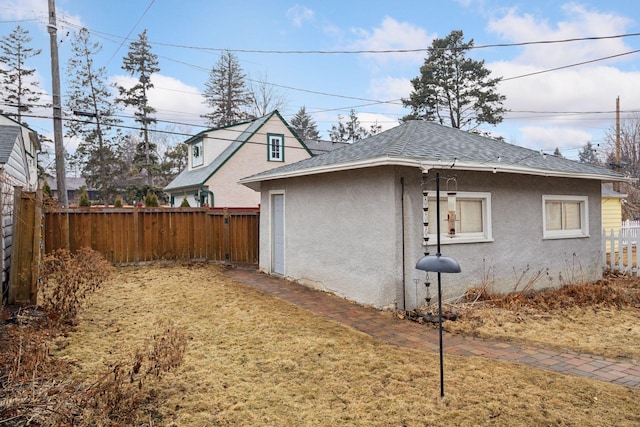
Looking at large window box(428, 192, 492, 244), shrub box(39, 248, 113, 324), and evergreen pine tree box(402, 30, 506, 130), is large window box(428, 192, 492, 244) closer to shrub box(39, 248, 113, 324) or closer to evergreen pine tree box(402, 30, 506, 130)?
shrub box(39, 248, 113, 324)

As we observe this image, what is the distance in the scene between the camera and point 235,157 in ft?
61.9

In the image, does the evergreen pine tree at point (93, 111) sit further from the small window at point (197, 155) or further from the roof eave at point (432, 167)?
the roof eave at point (432, 167)

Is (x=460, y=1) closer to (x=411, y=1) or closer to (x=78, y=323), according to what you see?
(x=411, y=1)

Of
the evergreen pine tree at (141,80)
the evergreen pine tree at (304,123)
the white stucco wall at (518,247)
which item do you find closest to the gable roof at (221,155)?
the evergreen pine tree at (141,80)

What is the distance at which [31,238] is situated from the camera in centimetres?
581

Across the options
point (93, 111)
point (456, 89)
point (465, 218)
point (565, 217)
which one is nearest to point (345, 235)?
point (465, 218)

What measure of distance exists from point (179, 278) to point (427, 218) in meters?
5.94

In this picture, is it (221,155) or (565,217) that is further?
(221,155)

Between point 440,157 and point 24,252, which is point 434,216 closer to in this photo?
point 440,157

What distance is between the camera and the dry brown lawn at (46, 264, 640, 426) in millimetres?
3105

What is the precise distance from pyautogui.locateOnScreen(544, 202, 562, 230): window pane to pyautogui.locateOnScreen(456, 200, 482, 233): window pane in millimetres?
2052

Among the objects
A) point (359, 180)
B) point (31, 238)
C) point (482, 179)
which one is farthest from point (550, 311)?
point (31, 238)

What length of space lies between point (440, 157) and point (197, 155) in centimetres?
1704

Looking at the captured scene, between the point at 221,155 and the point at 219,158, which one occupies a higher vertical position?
the point at 221,155
